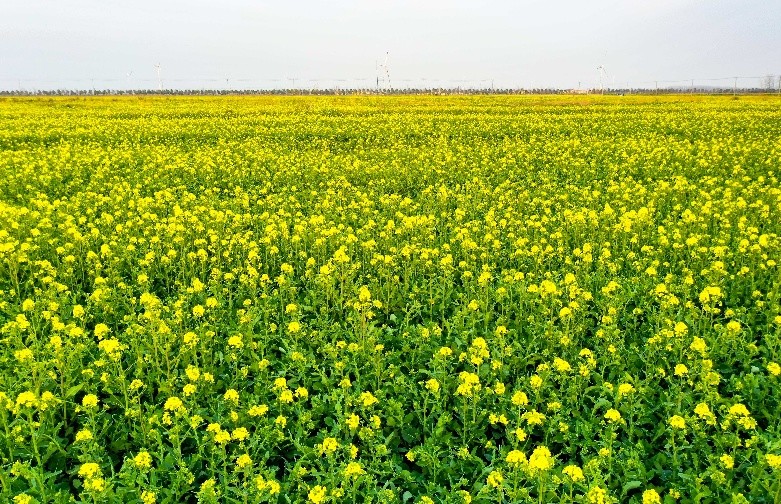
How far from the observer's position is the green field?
12.8 ft

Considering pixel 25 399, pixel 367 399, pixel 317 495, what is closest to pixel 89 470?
pixel 25 399

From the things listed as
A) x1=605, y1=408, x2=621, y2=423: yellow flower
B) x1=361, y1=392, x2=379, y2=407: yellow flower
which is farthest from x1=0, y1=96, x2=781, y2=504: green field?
x1=605, y1=408, x2=621, y2=423: yellow flower

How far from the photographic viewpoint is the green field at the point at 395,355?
12.8 ft

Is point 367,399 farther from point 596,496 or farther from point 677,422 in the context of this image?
point 677,422

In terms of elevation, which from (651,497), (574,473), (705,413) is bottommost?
(651,497)

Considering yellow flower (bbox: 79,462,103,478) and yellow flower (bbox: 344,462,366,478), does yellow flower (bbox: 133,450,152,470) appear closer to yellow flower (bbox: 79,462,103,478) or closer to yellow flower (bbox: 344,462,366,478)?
yellow flower (bbox: 79,462,103,478)

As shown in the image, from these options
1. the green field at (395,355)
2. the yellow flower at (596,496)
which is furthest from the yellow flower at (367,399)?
the yellow flower at (596,496)

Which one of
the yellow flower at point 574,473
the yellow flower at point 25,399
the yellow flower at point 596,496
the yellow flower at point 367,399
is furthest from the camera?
the yellow flower at point 367,399

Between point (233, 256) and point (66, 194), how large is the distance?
26.3ft

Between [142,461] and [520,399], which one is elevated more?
[520,399]

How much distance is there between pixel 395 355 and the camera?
552 centimetres

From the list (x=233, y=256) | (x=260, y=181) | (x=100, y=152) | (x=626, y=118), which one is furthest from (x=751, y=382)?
(x=626, y=118)

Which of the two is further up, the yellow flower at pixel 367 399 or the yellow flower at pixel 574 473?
the yellow flower at pixel 367 399

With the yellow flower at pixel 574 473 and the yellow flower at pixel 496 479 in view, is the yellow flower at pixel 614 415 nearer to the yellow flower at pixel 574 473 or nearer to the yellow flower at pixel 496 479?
the yellow flower at pixel 574 473
